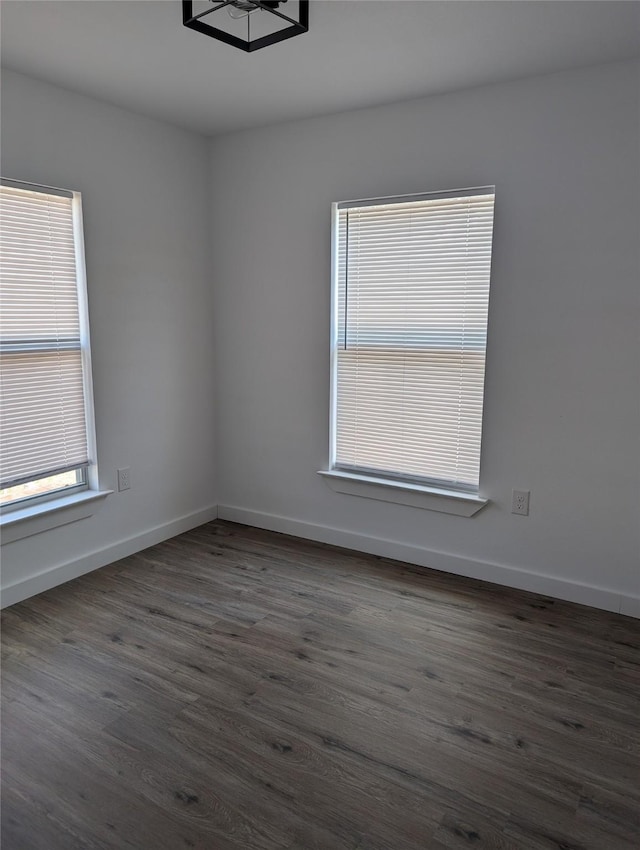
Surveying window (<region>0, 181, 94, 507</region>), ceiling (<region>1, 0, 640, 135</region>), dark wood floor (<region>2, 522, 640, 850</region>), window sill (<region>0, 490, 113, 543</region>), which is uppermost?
ceiling (<region>1, 0, 640, 135</region>)

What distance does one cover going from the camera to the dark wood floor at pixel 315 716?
1.73m

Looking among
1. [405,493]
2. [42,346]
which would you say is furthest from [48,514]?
[405,493]

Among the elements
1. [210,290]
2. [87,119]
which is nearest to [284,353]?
[210,290]

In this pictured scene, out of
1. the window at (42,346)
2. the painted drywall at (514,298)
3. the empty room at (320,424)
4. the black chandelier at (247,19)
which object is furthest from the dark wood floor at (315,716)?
the black chandelier at (247,19)

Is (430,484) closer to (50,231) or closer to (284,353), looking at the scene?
(284,353)

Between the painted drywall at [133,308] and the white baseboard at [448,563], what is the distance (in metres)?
0.47

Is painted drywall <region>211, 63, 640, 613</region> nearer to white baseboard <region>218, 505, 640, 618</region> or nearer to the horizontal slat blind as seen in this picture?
white baseboard <region>218, 505, 640, 618</region>

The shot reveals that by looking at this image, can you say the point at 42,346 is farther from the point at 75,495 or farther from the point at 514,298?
the point at 514,298

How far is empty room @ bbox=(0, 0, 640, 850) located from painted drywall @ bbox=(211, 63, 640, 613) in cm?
2

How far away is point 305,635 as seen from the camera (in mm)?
2730

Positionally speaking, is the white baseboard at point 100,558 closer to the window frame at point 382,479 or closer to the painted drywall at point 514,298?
the painted drywall at point 514,298

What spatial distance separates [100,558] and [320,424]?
151 cm

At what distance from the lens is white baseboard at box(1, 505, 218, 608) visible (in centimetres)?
299

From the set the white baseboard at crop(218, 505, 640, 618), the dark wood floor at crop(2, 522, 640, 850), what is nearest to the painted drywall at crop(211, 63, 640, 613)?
the white baseboard at crop(218, 505, 640, 618)
